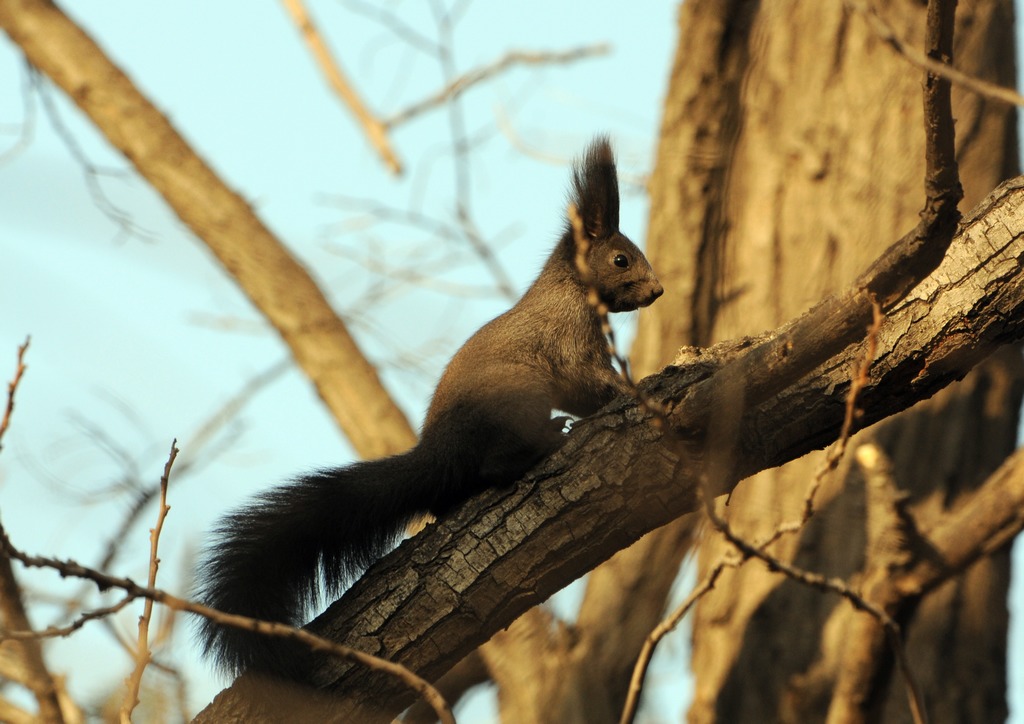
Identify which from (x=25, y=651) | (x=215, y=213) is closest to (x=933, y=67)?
(x=25, y=651)

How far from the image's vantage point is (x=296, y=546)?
10.6ft

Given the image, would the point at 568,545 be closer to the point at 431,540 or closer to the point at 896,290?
the point at 431,540

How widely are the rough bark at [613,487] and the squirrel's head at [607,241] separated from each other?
1228 mm

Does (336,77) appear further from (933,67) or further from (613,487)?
(933,67)

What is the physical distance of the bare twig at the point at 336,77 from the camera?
6.75m

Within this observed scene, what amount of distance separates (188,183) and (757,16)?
3053mm

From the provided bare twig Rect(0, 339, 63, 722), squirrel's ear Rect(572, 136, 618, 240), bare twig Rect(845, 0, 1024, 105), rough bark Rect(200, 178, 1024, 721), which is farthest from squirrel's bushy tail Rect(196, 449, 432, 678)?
bare twig Rect(845, 0, 1024, 105)

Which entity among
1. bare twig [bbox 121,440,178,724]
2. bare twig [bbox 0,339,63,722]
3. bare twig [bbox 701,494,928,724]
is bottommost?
bare twig [bbox 701,494,928,724]

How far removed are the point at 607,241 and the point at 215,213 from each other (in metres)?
2.30

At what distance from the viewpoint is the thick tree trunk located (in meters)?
5.26

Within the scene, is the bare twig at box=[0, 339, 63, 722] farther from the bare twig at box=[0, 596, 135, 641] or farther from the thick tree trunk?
the thick tree trunk

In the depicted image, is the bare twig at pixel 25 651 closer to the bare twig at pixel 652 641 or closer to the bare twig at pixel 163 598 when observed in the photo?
the bare twig at pixel 163 598

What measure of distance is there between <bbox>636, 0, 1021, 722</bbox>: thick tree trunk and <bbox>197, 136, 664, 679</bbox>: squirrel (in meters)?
1.49

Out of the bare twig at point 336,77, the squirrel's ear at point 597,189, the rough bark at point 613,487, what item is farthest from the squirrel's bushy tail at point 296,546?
the bare twig at point 336,77
